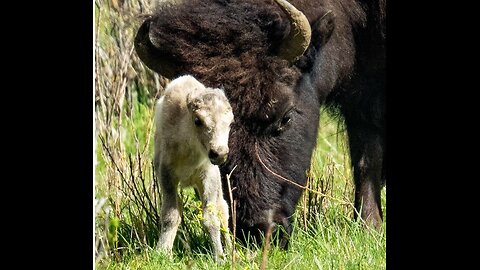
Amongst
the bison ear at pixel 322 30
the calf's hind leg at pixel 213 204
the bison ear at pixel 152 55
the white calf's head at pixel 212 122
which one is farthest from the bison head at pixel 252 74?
the white calf's head at pixel 212 122

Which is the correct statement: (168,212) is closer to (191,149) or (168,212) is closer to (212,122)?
(191,149)

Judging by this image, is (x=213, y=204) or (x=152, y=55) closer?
(x=213, y=204)

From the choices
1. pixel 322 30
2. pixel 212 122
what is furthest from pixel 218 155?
pixel 322 30

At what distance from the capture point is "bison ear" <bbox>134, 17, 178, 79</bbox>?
6008mm

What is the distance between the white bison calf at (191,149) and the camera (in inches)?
194

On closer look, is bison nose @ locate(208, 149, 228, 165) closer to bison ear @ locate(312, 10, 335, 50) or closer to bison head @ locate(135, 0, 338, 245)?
bison head @ locate(135, 0, 338, 245)

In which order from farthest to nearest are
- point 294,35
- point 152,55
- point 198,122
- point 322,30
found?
point 322,30, point 294,35, point 152,55, point 198,122

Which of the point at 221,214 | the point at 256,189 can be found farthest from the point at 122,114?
the point at 221,214

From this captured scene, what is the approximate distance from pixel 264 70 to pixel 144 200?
3.32 feet

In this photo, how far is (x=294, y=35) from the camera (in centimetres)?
619

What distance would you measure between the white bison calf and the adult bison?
16.4 inches

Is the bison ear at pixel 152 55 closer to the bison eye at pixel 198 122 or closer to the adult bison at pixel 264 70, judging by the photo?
the adult bison at pixel 264 70
